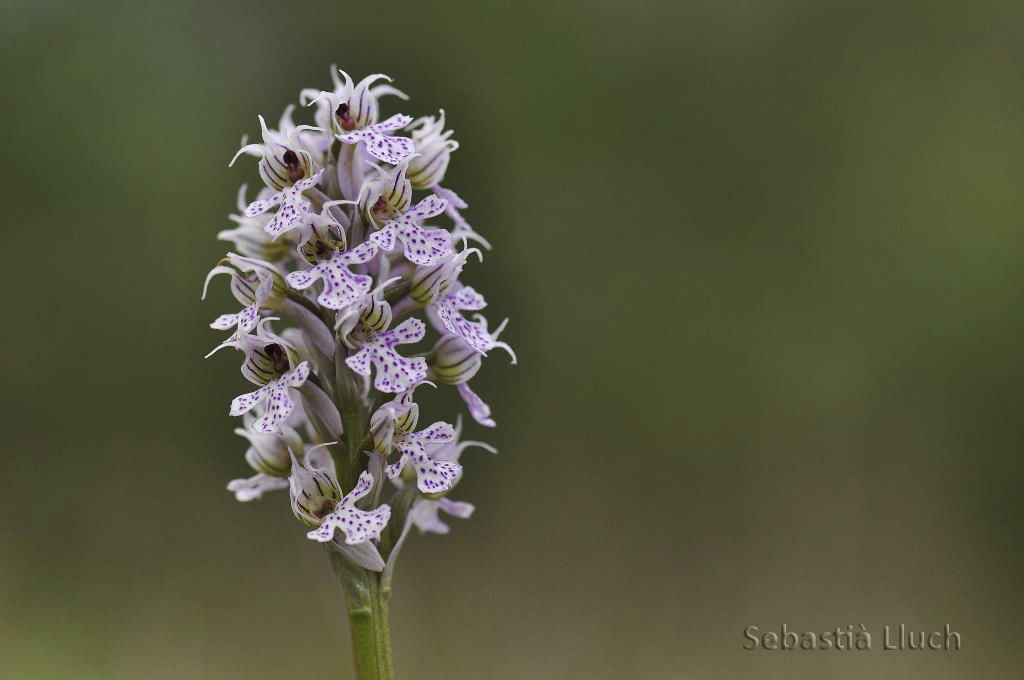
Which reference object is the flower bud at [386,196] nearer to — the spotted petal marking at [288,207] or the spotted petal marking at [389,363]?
the spotted petal marking at [288,207]

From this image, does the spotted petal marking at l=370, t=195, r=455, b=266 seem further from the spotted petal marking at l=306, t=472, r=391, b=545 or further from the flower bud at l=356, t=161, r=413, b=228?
the spotted petal marking at l=306, t=472, r=391, b=545

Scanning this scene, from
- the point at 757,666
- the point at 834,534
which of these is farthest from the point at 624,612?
the point at 834,534

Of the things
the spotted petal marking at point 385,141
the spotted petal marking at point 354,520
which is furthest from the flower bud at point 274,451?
the spotted petal marking at point 385,141

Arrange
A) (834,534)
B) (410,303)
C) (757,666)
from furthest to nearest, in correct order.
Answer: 1. (834,534)
2. (757,666)
3. (410,303)

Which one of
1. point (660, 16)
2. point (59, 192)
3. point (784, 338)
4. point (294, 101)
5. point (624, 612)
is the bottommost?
point (624, 612)

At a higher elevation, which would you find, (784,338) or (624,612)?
(784,338)

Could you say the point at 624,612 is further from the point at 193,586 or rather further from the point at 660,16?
the point at 660,16
